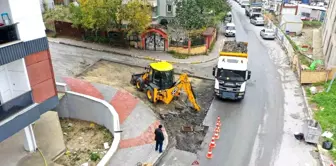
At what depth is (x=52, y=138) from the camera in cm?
1471

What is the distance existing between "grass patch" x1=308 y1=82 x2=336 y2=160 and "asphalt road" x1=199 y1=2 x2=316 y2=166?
96 centimetres

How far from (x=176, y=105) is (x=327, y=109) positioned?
892cm

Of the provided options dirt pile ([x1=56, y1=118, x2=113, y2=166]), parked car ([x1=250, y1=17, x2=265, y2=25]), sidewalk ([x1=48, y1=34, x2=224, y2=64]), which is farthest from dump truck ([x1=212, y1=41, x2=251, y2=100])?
parked car ([x1=250, y1=17, x2=265, y2=25])

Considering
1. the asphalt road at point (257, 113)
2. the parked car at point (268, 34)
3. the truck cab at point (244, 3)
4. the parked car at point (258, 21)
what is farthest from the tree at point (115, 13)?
the truck cab at point (244, 3)

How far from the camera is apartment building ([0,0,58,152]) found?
10.4m

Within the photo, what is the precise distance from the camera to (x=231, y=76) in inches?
735

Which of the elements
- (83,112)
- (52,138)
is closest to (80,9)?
(83,112)

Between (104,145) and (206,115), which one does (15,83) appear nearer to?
(104,145)

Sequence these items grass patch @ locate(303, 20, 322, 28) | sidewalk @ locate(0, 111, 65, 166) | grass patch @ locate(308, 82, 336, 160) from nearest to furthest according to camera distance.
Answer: sidewalk @ locate(0, 111, 65, 166), grass patch @ locate(308, 82, 336, 160), grass patch @ locate(303, 20, 322, 28)

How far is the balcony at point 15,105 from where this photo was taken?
1068cm

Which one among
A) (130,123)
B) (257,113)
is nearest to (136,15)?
(130,123)

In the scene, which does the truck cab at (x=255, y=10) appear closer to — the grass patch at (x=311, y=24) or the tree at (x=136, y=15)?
the grass patch at (x=311, y=24)

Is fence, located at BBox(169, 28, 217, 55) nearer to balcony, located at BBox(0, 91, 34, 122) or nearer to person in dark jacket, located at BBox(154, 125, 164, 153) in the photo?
person in dark jacket, located at BBox(154, 125, 164, 153)

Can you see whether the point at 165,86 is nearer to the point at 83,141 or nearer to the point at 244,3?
the point at 83,141
